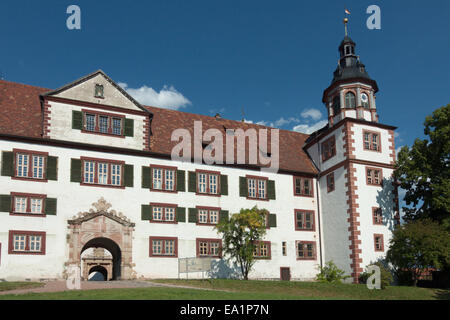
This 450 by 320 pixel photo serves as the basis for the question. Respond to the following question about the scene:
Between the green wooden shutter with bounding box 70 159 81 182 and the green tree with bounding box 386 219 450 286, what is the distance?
830 inches

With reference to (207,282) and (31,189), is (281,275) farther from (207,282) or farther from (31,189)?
(31,189)

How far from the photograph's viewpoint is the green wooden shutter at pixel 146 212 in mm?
33241

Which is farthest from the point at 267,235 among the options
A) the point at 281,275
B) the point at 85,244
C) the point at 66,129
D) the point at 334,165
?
the point at 66,129

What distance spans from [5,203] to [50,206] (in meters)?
2.46

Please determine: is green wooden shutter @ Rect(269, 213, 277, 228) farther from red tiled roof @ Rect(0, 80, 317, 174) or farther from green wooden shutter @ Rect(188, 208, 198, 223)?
green wooden shutter @ Rect(188, 208, 198, 223)

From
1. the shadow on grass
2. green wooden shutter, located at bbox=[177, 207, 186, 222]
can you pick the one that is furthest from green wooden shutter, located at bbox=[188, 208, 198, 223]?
the shadow on grass

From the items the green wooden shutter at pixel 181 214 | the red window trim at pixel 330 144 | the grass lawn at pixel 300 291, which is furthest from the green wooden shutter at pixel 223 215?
the red window trim at pixel 330 144

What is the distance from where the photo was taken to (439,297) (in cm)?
3033

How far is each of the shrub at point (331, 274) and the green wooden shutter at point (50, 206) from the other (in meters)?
18.7

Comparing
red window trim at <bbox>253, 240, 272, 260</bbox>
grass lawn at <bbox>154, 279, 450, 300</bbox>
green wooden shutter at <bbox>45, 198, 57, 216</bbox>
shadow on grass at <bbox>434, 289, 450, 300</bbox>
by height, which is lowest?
shadow on grass at <bbox>434, 289, 450, 300</bbox>

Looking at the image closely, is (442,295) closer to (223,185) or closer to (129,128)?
(223,185)

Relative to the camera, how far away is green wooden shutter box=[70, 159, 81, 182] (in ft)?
104
